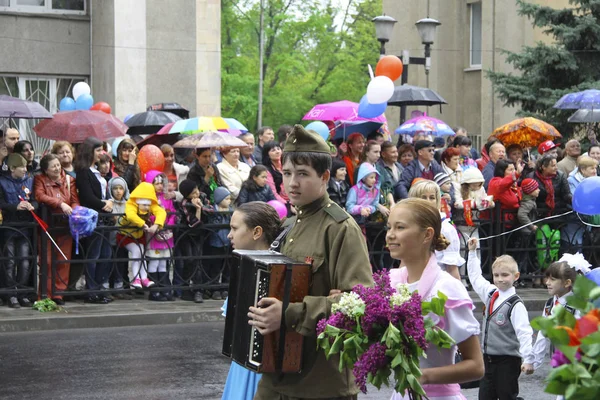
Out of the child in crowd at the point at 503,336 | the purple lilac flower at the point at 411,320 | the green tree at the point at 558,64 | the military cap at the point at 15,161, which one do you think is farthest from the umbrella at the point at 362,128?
the purple lilac flower at the point at 411,320

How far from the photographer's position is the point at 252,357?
4648 millimetres

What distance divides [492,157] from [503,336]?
31.0 ft

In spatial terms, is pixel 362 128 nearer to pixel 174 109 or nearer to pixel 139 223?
pixel 139 223

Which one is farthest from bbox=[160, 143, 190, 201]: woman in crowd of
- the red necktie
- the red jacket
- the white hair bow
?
the white hair bow

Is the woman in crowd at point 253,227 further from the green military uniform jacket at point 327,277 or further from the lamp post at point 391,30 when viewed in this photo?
the lamp post at point 391,30

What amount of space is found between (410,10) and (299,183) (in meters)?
34.7

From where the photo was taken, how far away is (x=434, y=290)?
4.64 meters

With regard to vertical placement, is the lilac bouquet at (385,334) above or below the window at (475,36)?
below

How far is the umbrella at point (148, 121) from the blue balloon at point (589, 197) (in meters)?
9.82

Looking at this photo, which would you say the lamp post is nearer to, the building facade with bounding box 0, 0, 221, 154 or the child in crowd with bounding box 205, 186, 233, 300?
the building facade with bounding box 0, 0, 221, 154

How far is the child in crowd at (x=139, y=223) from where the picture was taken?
13531 mm

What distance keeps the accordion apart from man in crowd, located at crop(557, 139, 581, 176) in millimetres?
12663

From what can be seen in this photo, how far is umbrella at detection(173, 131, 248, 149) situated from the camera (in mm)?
14430

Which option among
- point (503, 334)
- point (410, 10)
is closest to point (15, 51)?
point (410, 10)
